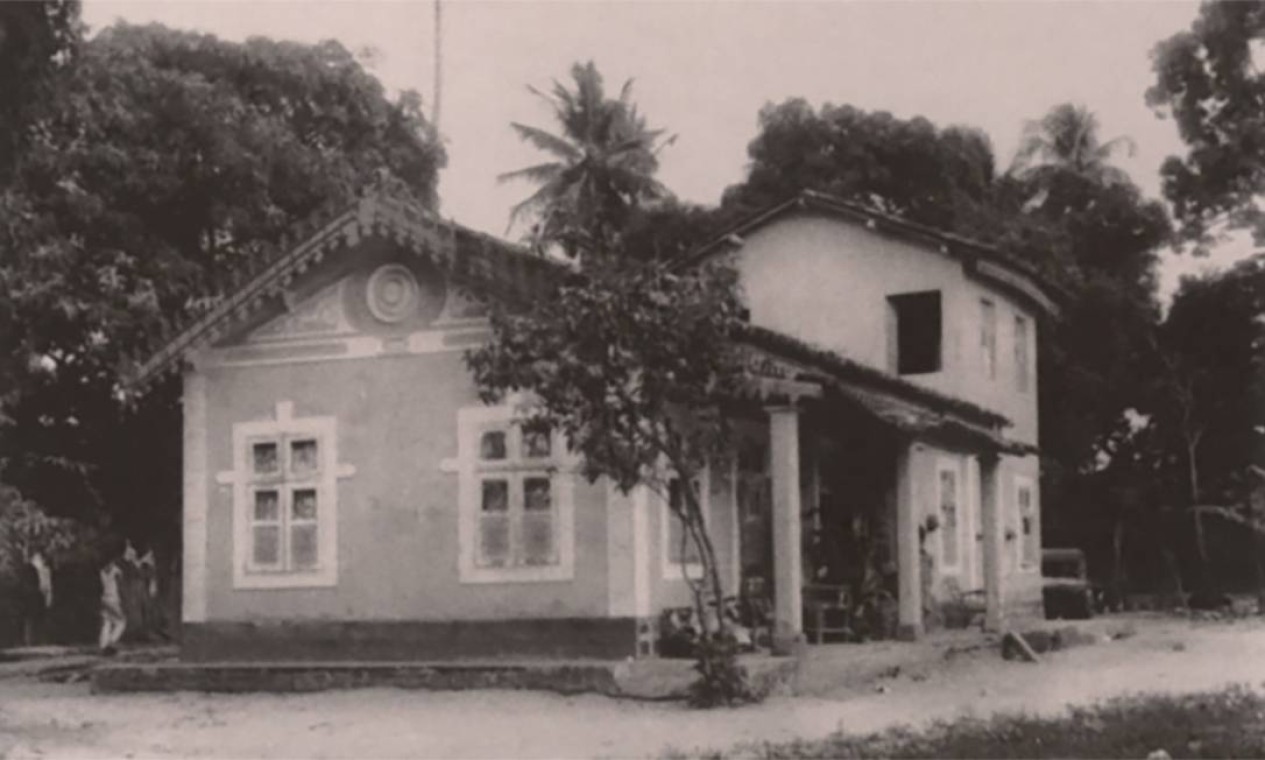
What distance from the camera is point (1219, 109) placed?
1869 centimetres

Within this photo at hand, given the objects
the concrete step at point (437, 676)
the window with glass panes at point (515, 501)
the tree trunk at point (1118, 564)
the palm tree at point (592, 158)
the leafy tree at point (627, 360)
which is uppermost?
the palm tree at point (592, 158)

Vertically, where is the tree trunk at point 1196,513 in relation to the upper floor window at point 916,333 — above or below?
below

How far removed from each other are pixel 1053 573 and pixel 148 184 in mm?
16845

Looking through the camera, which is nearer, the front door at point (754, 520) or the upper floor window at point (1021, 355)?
the front door at point (754, 520)

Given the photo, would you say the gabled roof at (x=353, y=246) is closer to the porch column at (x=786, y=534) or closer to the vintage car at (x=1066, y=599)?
the porch column at (x=786, y=534)

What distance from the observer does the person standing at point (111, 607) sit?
84.3ft

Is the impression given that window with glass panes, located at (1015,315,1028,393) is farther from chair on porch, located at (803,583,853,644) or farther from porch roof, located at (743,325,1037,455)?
chair on porch, located at (803,583,853,644)

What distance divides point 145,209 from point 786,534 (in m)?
11.7

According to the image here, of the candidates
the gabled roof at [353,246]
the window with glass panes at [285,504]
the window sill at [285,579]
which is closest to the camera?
the gabled roof at [353,246]

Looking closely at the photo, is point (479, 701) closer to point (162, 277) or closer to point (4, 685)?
point (4, 685)

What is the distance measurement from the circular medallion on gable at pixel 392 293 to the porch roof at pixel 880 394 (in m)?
3.29

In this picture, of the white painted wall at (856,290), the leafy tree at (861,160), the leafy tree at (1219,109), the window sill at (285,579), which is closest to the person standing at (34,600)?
the window sill at (285,579)

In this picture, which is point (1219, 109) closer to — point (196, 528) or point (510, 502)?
point (510, 502)

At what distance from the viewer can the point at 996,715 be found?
12.3 metres
